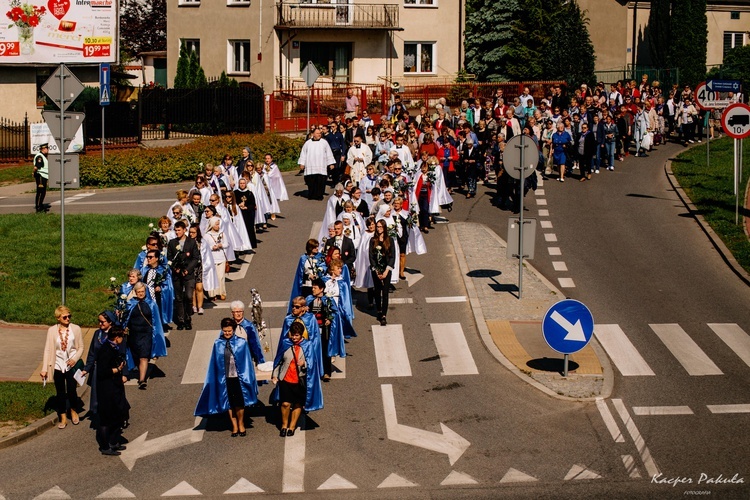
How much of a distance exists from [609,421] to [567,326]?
1.87 meters

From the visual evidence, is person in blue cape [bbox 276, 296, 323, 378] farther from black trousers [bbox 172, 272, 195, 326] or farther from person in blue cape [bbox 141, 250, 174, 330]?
black trousers [bbox 172, 272, 195, 326]

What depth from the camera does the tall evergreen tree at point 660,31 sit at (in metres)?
55.2

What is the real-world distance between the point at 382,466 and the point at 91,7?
126 ft

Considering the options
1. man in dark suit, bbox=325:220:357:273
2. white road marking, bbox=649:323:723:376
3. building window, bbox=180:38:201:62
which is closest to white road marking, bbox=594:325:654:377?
white road marking, bbox=649:323:723:376

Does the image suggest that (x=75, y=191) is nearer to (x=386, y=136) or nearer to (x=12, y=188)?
(x=12, y=188)

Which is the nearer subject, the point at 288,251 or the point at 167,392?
the point at 167,392

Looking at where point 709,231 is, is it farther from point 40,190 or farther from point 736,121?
point 40,190

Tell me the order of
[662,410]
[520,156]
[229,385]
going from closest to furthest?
[229,385] < [662,410] < [520,156]

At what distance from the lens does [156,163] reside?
3662 centimetres

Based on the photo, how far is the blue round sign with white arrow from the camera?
17.5 meters

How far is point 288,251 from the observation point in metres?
26.7

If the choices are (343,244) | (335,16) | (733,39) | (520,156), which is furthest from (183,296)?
(733,39)

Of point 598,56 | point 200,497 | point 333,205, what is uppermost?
point 598,56

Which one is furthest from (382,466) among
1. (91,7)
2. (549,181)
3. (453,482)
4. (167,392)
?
(91,7)
